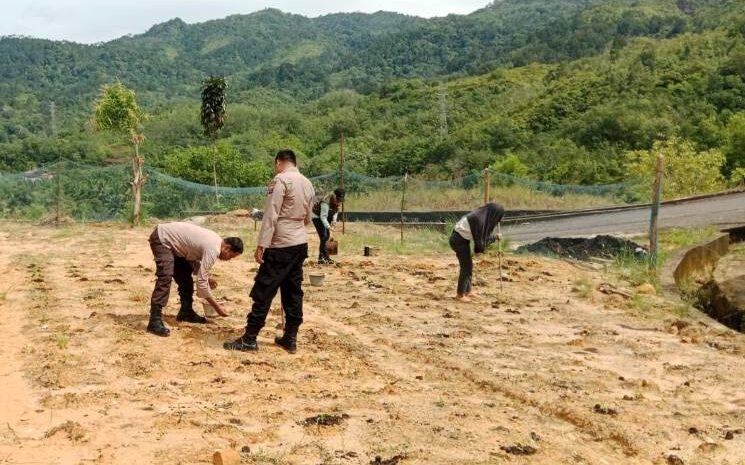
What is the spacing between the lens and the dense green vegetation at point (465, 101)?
3859 centimetres

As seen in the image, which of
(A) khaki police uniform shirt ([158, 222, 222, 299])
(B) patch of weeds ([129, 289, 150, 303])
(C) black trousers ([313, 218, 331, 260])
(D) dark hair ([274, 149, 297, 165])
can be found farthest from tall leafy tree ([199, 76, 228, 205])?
(D) dark hair ([274, 149, 297, 165])

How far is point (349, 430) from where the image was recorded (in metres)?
4.61

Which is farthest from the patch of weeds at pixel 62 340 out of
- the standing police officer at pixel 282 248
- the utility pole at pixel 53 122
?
the utility pole at pixel 53 122

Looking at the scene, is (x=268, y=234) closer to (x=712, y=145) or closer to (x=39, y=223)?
(x=39, y=223)

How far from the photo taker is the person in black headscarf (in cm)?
884

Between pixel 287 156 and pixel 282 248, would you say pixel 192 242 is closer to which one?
pixel 282 248

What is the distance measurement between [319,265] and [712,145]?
2768 cm

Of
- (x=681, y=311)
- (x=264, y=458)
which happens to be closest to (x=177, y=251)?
(x=264, y=458)

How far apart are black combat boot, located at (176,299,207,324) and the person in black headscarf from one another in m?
3.19

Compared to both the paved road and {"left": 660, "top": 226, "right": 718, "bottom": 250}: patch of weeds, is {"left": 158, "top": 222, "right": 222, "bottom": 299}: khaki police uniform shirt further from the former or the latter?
the paved road

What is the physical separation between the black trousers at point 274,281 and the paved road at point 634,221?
10.8 metres

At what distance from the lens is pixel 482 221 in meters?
8.84

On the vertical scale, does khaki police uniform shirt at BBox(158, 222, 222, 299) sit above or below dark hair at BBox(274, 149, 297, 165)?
below

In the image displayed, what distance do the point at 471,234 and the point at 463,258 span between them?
31 centimetres
